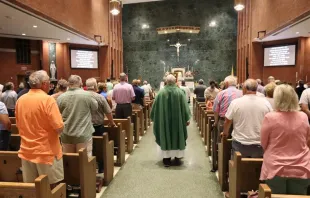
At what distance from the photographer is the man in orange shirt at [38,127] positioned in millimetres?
2533

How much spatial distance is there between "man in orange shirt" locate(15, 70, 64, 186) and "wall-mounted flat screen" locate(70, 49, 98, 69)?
41.5ft

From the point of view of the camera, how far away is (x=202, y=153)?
5.90 m

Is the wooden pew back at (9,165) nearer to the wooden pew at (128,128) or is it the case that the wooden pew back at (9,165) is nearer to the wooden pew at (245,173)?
the wooden pew at (245,173)

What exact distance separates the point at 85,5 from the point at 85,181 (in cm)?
1108

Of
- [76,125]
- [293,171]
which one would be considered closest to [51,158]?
[76,125]

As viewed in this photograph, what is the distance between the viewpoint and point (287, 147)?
7.49ft

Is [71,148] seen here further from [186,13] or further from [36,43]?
[186,13]

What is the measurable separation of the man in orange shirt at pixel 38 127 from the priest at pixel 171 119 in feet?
8.56

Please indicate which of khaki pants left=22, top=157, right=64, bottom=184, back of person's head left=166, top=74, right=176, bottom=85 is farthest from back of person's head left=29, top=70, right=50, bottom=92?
back of person's head left=166, top=74, right=176, bottom=85

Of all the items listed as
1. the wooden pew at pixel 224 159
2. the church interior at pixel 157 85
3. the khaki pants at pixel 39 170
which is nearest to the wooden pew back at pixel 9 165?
the church interior at pixel 157 85

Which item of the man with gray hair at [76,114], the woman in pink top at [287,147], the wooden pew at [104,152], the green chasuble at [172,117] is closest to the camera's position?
the woman in pink top at [287,147]

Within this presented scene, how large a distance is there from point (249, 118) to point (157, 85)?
692 inches

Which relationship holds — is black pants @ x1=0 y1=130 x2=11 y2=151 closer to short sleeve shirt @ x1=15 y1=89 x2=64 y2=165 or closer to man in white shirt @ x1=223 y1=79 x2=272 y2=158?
short sleeve shirt @ x1=15 y1=89 x2=64 y2=165

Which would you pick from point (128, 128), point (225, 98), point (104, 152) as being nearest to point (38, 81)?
point (104, 152)
